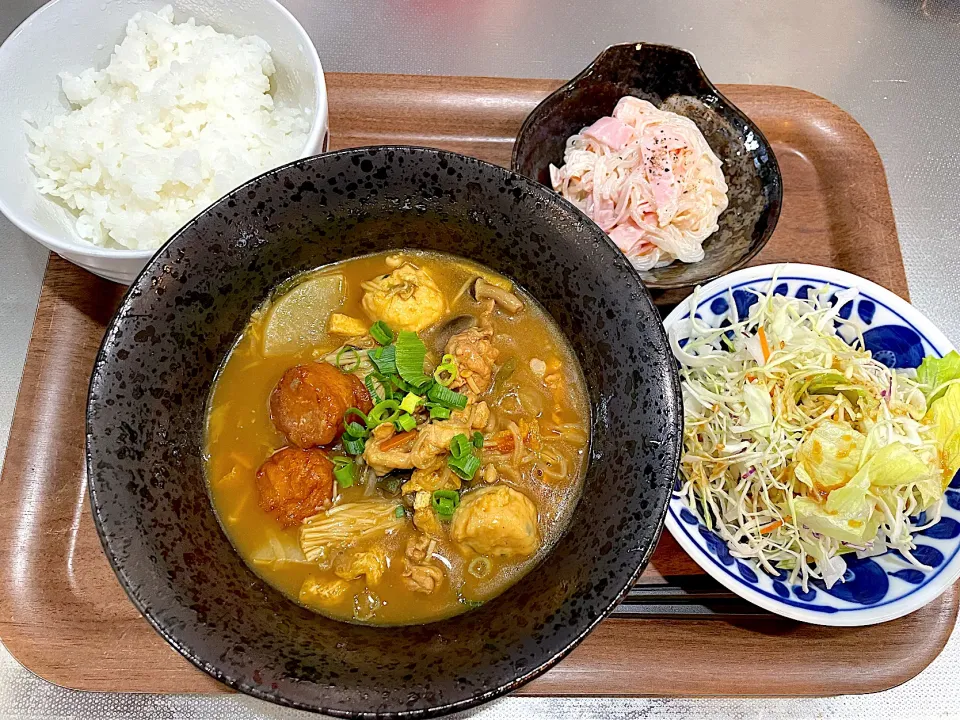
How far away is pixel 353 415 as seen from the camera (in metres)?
2.10

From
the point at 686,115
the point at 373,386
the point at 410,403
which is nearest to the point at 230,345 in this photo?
the point at 373,386

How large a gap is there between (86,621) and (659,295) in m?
2.35

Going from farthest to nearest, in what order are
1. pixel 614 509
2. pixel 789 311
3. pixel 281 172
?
pixel 789 311, pixel 281 172, pixel 614 509

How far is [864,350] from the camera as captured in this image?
2.62 m

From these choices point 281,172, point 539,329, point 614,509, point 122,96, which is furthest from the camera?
point 122,96

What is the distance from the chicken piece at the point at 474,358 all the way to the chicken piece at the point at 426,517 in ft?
1.09

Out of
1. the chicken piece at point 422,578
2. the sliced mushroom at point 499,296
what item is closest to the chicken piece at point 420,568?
the chicken piece at point 422,578

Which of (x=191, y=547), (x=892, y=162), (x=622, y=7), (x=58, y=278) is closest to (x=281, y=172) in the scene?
(x=191, y=547)

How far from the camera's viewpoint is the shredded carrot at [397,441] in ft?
6.65

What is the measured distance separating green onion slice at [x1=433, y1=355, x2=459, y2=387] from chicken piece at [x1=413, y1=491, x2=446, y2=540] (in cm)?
33

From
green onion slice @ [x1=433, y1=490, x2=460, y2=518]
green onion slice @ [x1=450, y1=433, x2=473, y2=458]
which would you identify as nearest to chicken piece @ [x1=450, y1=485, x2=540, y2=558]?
green onion slice @ [x1=433, y1=490, x2=460, y2=518]

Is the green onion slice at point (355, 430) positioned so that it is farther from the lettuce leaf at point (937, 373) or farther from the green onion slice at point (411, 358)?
the lettuce leaf at point (937, 373)

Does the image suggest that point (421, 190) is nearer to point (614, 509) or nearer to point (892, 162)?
point (614, 509)

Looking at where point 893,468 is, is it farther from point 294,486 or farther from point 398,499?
point 294,486
